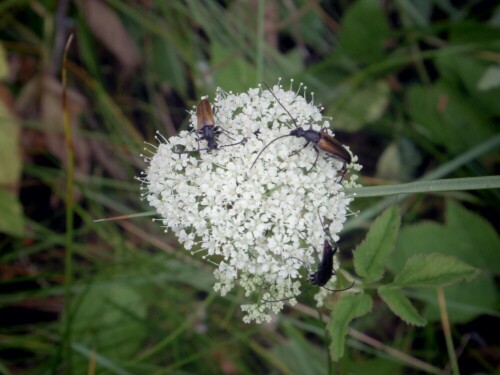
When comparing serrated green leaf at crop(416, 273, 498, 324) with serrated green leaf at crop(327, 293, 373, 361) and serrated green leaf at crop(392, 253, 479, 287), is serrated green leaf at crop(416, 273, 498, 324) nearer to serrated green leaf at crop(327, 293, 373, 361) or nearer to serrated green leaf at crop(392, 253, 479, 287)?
serrated green leaf at crop(392, 253, 479, 287)

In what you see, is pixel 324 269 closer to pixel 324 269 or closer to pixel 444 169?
pixel 324 269

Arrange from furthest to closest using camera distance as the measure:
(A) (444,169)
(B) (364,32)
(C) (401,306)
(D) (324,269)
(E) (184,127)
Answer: (E) (184,127) < (B) (364,32) < (A) (444,169) < (C) (401,306) < (D) (324,269)

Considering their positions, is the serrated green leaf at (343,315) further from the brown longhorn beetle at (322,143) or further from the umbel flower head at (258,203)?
the brown longhorn beetle at (322,143)

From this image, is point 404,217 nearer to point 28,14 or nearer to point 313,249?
point 313,249

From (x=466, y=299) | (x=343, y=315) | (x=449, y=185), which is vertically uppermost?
(x=466, y=299)

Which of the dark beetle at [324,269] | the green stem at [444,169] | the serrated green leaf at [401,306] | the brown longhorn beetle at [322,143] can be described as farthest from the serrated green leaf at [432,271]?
the green stem at [444,169]

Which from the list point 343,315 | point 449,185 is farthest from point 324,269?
point 449,185

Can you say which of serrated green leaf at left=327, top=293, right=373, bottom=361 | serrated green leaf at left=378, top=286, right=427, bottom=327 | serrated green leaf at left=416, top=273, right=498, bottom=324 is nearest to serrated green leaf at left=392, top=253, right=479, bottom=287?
serrated green leaf at left=378, top=286, right=427, bottom=327
